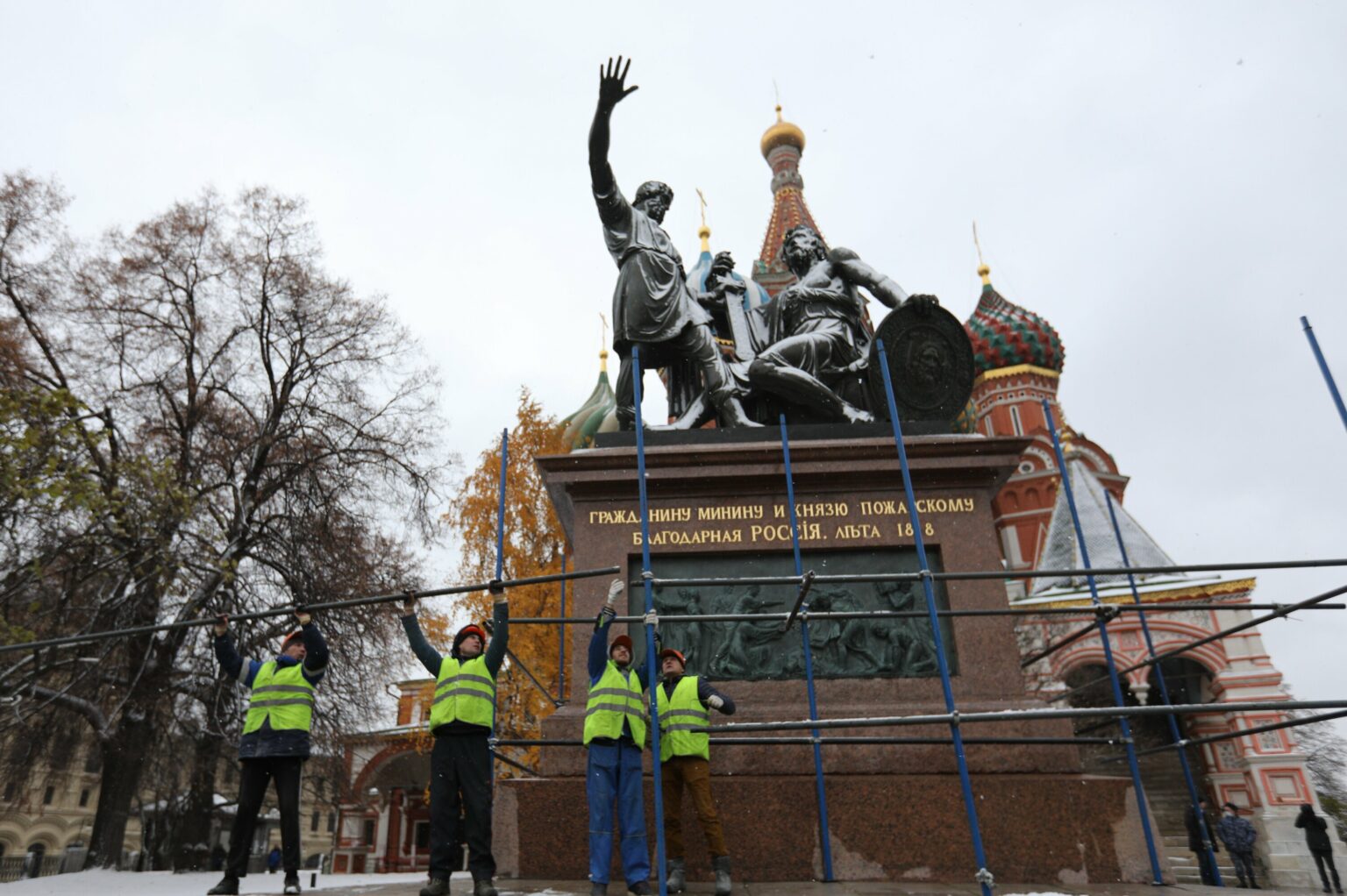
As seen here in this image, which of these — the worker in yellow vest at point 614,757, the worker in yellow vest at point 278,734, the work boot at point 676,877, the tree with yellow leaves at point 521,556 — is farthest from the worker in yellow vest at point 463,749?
the tree with yellow leaves at point 521,556

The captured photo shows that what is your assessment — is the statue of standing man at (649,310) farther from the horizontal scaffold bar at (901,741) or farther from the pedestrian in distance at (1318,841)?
the pedestrian in distance at (1318,841)

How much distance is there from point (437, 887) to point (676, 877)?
4.28 ft

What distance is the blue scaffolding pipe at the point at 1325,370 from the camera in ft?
18.8

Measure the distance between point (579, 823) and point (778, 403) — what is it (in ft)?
13.5

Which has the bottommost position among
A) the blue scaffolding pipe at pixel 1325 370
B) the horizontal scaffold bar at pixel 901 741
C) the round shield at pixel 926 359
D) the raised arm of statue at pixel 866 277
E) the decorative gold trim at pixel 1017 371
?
the horizontal scaffold bar at pixel 901 741

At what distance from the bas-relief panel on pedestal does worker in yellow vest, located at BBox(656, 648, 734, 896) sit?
3.68 ft

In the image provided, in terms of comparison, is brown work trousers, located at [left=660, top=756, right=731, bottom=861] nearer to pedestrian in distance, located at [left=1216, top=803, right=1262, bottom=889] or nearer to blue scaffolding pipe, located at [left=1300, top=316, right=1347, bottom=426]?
blue scaffolding pipe, located at [left=1300, top=316, right=1347, bottom=426]

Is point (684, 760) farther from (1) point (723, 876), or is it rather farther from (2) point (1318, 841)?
(2) point (1318, 841)

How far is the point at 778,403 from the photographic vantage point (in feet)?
27.7

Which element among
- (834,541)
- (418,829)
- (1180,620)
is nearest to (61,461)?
(834,541)

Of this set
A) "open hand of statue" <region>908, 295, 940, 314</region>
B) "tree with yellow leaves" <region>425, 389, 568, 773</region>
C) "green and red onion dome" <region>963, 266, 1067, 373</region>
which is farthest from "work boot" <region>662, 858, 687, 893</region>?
"green and red onion dome" <region>963, 266, 1067, 373</region>

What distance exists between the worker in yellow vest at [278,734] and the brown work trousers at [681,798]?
2.16 m

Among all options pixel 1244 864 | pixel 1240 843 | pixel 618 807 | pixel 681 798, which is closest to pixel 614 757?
pixel 618 807

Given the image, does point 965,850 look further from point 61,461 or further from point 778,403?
point 61,461
